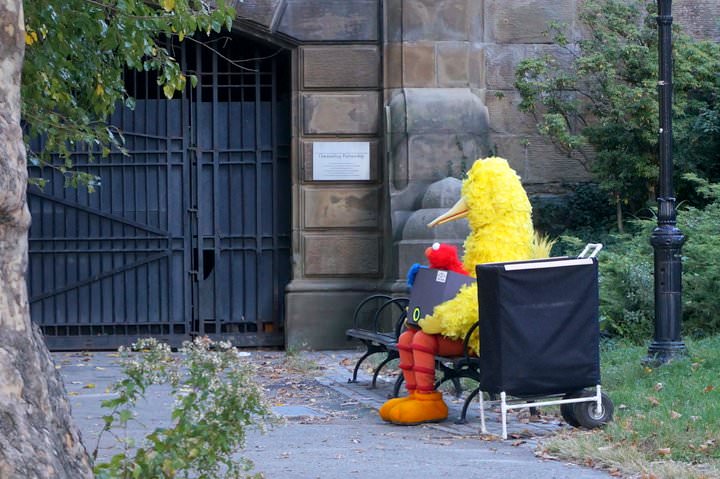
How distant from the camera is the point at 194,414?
17.1ft

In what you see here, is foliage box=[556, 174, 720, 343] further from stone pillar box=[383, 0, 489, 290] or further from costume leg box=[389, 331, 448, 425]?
costume leg box=[389, 331, 448, 425]

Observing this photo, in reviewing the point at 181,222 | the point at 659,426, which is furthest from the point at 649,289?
the point at 181,222

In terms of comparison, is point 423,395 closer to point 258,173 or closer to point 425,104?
point 425,104

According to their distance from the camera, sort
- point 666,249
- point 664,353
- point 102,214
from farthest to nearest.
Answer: point 102,214, point 666,249, point 664,353

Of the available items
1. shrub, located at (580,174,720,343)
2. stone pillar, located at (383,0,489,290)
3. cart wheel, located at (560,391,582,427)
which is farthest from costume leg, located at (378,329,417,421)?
stone pillar, located at (383,0,489,290)

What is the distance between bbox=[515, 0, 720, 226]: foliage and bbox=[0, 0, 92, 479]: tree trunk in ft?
33.1

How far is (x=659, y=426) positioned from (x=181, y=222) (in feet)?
27.3

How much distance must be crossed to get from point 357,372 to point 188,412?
6.49 meters

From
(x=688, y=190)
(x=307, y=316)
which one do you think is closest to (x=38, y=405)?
(x=307, y=316)

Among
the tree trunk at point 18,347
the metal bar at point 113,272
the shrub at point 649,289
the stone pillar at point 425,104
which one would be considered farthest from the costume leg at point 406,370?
the metal bar at point 113,272

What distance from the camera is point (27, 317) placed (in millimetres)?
4145

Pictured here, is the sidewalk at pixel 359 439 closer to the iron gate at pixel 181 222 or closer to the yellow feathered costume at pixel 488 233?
the yellow feathered costume at pixel 488 233

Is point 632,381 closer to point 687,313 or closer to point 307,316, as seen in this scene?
point 687,313

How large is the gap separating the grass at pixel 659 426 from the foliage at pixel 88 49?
388 centimetres
